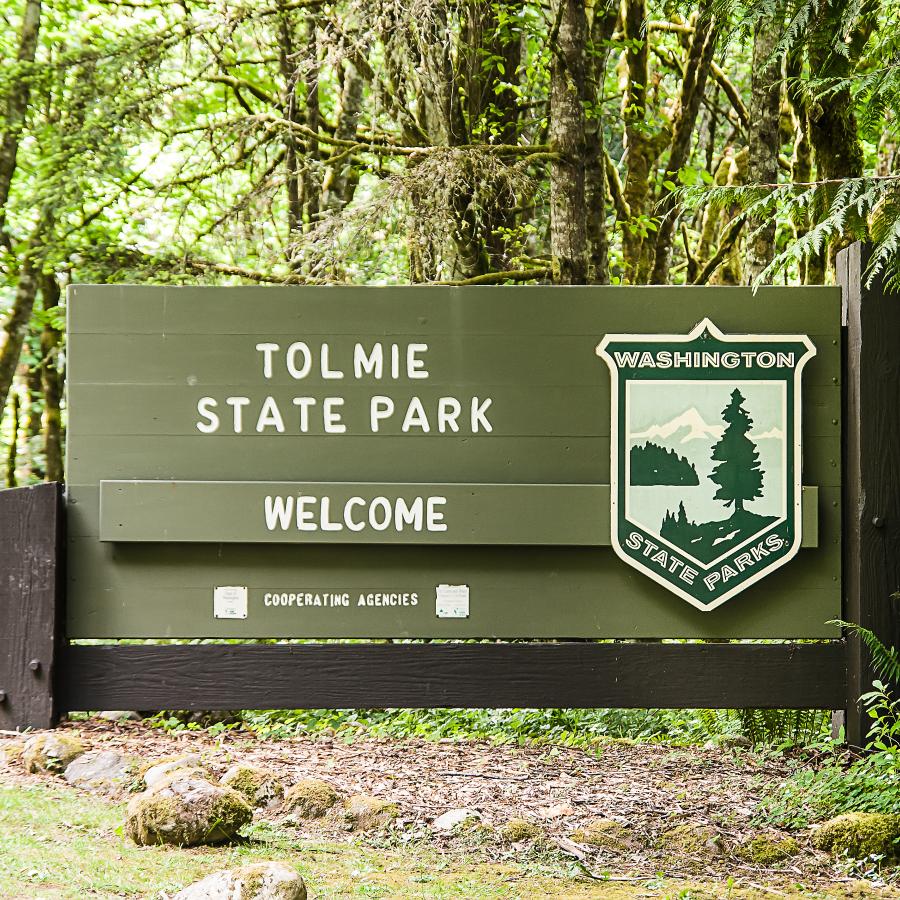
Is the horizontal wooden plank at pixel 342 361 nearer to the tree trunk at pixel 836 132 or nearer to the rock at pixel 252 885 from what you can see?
the rock at pixel 252 885

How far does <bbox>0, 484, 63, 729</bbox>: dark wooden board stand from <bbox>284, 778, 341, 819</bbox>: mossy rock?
3.79ft

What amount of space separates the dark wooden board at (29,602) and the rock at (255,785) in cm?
96

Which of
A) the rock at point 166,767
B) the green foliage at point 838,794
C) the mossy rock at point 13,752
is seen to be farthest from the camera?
the mossy rock at point 13,752

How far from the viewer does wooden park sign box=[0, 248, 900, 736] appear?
4426 millimetres

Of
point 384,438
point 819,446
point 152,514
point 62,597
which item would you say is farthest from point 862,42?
point 62,597

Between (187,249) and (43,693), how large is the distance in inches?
228

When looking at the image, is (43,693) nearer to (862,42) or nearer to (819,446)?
(819,446)

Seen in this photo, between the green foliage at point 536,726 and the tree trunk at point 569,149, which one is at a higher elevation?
the tree trunk at point 569,149

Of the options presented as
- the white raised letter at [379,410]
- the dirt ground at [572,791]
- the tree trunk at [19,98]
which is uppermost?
the tree trunk at [19,98]

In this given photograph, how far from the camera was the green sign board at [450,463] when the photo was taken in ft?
14.5

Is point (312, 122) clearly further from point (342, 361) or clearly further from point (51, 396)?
point (51, 396)

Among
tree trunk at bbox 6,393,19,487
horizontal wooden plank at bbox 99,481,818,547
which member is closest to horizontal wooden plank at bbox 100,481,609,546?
horizontal wooden plank at bbox 99,481,818,547

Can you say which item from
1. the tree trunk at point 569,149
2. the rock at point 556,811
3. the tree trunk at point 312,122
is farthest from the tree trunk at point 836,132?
the rock at point 556,811

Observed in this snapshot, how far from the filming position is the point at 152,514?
4402mm
